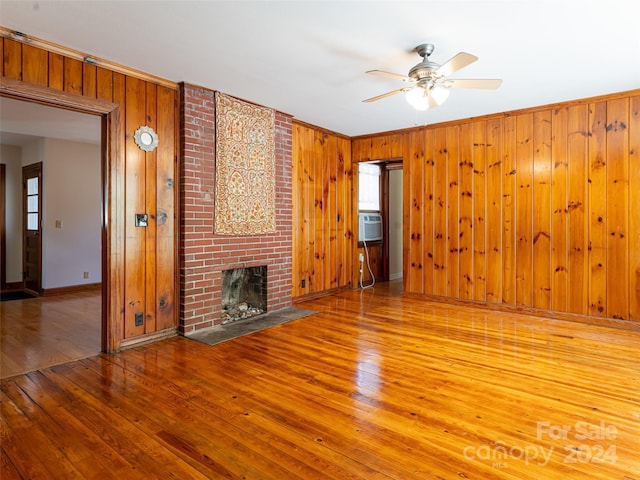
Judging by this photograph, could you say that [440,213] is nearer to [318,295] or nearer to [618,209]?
[618,209]

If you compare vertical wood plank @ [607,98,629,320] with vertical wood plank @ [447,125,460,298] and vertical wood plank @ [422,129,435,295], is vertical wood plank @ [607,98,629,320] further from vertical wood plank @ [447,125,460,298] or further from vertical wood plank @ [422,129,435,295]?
vertical wood plank @ [422,129,435,295]

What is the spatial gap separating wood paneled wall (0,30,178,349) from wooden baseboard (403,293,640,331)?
3.61 metres

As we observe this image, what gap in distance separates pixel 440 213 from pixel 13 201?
736cm

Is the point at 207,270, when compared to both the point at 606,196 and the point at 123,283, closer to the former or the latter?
the point at 123,283

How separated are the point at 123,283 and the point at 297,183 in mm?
2697

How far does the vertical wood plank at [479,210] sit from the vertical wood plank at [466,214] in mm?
45

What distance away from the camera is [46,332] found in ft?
12.8

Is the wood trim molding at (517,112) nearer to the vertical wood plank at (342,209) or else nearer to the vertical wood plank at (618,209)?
the vertical wood plank at (618,209)

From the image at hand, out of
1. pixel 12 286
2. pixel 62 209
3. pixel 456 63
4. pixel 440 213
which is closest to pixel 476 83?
pixel 456 63

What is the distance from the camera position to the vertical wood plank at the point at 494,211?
4.92 meters

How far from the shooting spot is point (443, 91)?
3033 mm

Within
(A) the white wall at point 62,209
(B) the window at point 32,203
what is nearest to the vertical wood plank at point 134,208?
(A) the white wall at point 62,209

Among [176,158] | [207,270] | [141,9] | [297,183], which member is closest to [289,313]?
[207,270]

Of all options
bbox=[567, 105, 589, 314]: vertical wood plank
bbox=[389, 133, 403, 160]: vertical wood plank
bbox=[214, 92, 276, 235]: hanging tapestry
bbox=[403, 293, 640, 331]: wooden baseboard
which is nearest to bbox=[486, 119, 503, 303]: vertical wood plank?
bbox=[403, 293, 640, 331]: wooden baseboard
